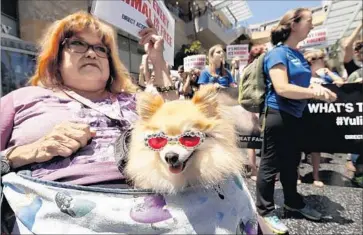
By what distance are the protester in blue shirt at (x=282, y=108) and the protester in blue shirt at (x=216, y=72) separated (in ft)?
5.77

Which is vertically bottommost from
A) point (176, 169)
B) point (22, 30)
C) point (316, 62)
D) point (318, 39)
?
point (176, 169)

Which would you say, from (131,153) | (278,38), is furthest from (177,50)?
(131,153)

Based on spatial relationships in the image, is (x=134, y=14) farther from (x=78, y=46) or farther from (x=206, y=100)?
(x=206, y=100)

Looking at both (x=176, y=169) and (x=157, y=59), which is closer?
(x=176, y=169)

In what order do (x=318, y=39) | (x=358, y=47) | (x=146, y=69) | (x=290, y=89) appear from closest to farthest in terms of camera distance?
(x=146, y=69) < (x=290, y=89) < (x=358, y=47) < (x=318, y=39)

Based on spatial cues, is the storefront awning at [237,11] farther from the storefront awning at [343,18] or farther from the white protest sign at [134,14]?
the white protest sign at [134,14]

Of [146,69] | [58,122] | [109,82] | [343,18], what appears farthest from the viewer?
[343,18]

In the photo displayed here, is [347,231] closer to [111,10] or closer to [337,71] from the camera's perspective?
[111,10]

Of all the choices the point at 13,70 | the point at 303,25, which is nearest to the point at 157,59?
the point at 303,25

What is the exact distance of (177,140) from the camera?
917mm

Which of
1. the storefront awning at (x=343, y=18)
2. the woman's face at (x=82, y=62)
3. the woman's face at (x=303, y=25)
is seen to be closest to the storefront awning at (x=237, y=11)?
the storefront awning at (x=343, y=18)

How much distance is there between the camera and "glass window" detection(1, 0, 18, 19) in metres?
9.42

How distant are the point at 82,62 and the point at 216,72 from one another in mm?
3033

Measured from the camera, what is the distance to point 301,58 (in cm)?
229
